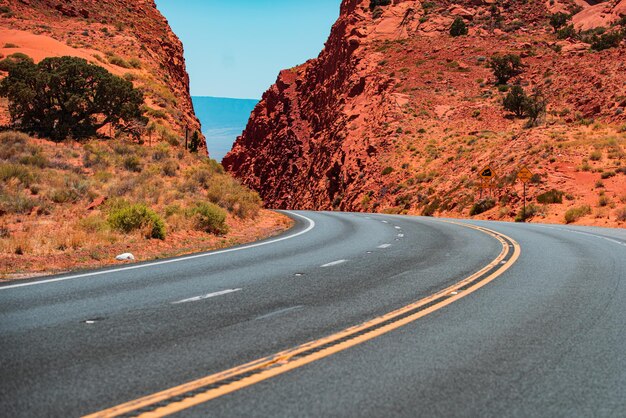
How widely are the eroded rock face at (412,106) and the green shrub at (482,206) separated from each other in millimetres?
1574

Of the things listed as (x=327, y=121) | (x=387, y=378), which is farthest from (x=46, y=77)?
(x=327, y=121)

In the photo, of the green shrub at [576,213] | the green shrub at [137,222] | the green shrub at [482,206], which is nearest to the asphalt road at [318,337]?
the green shrub at [137,222]

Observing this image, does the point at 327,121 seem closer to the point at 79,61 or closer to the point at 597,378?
the point at 79,61

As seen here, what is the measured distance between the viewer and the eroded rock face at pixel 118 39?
46719 millimetres

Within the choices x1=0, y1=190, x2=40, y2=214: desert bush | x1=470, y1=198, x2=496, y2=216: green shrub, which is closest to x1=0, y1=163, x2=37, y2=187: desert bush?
x1=0, y1=190, x2=40, y2=214: desert bush

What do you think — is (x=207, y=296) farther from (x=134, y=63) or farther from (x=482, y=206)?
(x=134, y=63)

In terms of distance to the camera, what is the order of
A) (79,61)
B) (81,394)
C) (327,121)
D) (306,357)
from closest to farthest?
1. (81,394)
2. (306,357)
3. (79,61)
4. (327,121)

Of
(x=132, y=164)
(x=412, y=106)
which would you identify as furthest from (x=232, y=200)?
(x=412, y=106)

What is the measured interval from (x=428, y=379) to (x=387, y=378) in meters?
0.34

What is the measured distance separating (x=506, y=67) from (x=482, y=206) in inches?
→ 1185

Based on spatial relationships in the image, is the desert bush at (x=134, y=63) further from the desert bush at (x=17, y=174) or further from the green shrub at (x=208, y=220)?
the green shrub at (x=208, y=220)

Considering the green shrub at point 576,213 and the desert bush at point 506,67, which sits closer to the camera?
the green shrub at point 576,213

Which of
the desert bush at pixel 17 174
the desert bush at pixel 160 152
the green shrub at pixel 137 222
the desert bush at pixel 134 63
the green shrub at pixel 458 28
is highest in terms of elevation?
the green shrub at pixel 458 28

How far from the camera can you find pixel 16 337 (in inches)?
221
